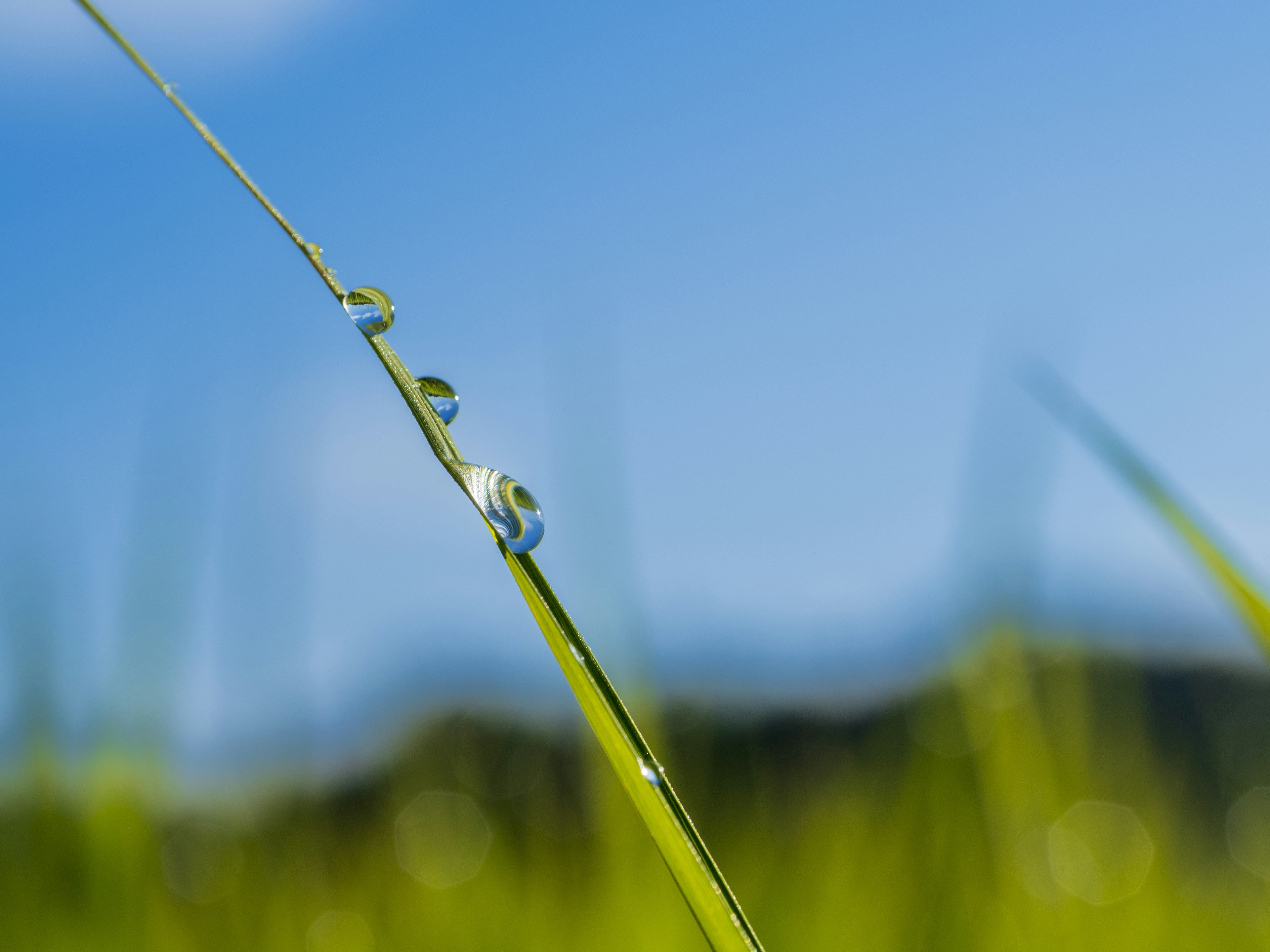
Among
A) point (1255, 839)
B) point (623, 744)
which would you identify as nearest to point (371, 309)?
point (623, 744)

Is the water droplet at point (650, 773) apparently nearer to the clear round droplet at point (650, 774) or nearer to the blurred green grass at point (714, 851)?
the clear round droplet at point (650, 774)

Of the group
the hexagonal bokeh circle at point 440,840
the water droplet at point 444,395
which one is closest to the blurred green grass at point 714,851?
the hexagonal bokeh circle at point 440,840

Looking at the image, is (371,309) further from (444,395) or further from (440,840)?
(440,840)

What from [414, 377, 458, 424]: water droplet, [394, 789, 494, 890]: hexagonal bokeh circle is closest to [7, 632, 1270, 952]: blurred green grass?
[394, 789, 494, 890]: hexagonal bokeh circle

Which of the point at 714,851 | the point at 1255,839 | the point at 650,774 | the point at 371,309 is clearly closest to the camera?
the point at 650,774

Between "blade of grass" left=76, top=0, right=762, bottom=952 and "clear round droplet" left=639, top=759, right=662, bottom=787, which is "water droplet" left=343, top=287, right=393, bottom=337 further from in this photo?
"clear round droplet" left=639, top=759, right=662, bottom=787
